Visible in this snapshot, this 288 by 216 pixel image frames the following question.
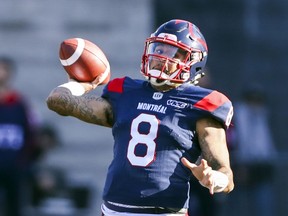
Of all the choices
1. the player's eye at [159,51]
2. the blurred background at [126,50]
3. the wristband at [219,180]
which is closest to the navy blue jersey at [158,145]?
the player's eye at [159,51]

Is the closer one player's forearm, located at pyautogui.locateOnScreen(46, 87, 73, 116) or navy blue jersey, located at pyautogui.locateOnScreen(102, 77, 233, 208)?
navy blue jersey, located at pyautogui.locateOnScreen(102, 77, 233, 208)

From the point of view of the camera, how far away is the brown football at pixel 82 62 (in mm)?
6840

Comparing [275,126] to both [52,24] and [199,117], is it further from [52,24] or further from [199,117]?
[199,117]

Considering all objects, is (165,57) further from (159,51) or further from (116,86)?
(116,86)

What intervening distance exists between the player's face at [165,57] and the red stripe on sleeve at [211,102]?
0.77 feet

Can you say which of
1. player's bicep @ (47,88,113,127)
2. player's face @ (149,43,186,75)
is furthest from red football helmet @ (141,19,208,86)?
player's bicep @ (47,88,113,127)

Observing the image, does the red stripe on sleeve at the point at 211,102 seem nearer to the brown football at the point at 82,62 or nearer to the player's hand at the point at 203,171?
the player's hand at the point at 203,171

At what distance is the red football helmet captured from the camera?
6.50m

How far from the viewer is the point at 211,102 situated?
645 centimetres

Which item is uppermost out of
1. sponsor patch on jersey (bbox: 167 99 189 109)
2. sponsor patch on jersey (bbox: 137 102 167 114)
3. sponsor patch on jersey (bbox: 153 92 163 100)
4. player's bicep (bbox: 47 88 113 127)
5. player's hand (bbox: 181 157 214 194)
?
sponsor patch on jersey (bbox: 153 92 163 100)

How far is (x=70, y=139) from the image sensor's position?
12.6 m

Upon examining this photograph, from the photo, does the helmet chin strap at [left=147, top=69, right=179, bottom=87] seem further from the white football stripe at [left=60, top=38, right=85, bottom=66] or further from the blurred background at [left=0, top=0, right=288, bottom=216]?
the blurred background at [left=0, top=0, right=288, bottom=216]

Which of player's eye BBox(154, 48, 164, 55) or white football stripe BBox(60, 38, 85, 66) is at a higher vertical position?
player's eye BBox(154, 48, 164, 55)

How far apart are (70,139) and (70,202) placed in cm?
127
